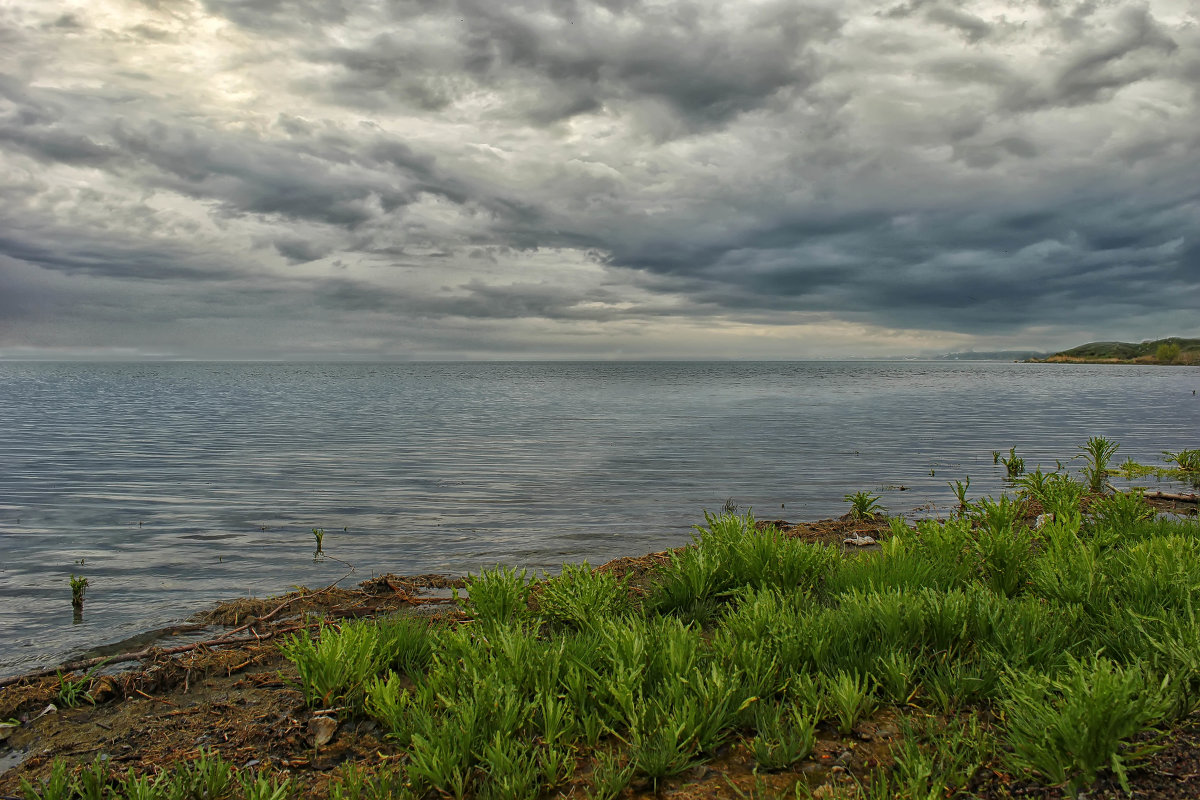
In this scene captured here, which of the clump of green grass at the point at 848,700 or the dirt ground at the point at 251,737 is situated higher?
the clump of green grass at the point at 848,700

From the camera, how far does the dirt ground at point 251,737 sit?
12.3 ft

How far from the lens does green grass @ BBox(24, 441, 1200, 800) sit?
373 cm

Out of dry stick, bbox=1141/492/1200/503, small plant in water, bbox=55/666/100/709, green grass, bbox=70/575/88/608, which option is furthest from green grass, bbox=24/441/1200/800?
dry stick, bbox=1141/492/1200/503

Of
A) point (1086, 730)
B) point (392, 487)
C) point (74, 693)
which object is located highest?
point (1086, 730)

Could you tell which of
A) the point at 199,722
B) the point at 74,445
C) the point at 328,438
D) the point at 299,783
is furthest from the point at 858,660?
the point at 74,445

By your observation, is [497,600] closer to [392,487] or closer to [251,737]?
[251,737]

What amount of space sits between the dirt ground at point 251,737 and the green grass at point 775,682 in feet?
0.33

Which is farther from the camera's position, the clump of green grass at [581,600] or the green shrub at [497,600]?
the green shrub at [497,600]

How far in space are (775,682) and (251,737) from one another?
11.7 feet

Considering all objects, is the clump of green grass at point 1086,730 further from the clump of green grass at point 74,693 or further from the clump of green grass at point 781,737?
the clump of green grass at point 74,693

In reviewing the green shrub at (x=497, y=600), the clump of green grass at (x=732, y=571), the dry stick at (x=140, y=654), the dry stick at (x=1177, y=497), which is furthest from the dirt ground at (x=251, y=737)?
the dry stick at (x=1177, y=497)

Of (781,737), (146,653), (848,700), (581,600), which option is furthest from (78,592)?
(848,700)

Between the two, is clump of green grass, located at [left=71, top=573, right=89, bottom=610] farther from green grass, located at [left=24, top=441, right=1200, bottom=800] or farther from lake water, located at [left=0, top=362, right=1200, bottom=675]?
green grass, located at [left=24, top=441, right=1200, bottom=800]

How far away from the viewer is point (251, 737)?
4605 mm
